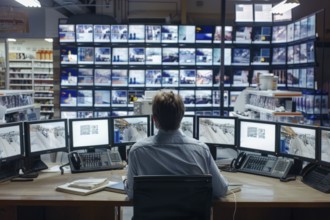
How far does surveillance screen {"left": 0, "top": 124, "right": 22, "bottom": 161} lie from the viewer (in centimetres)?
307

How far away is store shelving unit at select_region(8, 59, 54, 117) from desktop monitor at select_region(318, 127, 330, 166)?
1125 centimetres

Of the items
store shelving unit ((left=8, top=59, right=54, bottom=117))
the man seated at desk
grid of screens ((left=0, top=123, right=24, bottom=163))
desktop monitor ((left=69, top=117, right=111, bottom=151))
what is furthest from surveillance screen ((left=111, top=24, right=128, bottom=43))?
store shelving unit ((left=8, top=59, right=54, bottom=117))

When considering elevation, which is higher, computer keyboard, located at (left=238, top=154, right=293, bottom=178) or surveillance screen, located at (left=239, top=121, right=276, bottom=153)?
surveillance screen, located at (left=239, top=121, right=276, bottom=153)

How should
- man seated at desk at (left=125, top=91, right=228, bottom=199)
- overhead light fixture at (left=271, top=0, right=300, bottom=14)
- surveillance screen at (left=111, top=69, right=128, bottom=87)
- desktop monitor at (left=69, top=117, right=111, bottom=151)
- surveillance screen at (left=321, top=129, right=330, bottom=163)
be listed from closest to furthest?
1. man seated at desk at (left=125, top=91, right=228, bottom=199)
2. surveillance screen at (left=321, top=129, right=330, bottom=163)
3. desktop monitor at (left=69, top=117, right=111, bottom=151)
4. overhead light fixture at (left=271, top=0, right=300, bottom=14)
5. surveillance screen at (left=111, top=69, right=128, bottom=87)

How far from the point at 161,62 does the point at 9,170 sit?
15.4 ft

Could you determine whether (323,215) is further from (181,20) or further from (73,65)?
(181,20)

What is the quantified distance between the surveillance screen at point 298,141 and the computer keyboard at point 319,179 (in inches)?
4.5

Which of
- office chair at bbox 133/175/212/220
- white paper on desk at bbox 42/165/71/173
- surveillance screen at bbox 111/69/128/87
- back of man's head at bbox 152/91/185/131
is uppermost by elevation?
surveillance screen at bbox 111/69/128/87

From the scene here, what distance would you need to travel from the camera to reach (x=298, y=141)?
10.4ft

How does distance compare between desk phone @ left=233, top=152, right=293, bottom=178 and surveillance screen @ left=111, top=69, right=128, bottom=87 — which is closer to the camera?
desk phone @ left=233, top=152, right=293, bottom=178

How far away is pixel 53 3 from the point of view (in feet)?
31.6

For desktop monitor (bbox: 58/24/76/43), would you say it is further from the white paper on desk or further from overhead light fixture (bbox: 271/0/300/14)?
the white paper on desk

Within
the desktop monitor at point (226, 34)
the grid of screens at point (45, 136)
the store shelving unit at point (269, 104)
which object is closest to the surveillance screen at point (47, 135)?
the grid of screens at point (45, 136)

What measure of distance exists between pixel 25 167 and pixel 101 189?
87cm
